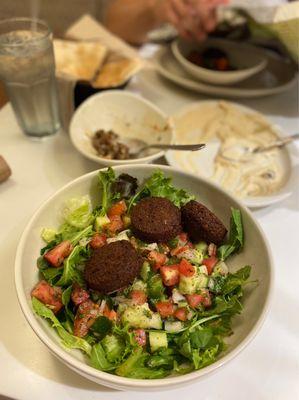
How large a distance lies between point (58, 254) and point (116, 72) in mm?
903

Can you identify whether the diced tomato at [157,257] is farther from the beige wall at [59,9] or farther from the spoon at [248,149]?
the beige wall at [59,9]

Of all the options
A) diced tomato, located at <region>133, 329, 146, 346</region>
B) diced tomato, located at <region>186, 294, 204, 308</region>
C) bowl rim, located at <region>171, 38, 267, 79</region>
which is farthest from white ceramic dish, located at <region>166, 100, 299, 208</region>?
diced tomato, located at <region>133, 329, 146, 346</region>

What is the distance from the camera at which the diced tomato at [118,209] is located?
3.19 ft

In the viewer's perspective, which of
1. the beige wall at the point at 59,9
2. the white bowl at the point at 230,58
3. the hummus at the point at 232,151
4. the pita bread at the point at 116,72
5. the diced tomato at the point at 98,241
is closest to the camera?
the diced tomato at the point at 98,241

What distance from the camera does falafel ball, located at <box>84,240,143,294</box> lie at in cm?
78

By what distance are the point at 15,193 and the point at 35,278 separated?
420 mm

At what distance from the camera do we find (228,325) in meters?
0.81

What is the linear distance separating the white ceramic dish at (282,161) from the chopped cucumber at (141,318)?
405 mm

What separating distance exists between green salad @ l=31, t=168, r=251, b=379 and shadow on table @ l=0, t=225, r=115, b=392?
0.09 metres

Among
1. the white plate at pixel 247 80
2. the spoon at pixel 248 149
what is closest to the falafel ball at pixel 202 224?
the spoon at pixel 248 149

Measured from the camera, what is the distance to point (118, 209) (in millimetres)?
974

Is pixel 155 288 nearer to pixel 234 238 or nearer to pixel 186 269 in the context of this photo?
pixel 186 269

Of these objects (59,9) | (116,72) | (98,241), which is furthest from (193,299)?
(59,9)

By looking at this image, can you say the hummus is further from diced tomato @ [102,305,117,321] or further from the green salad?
diced tomato @ [102,305,117,321]
